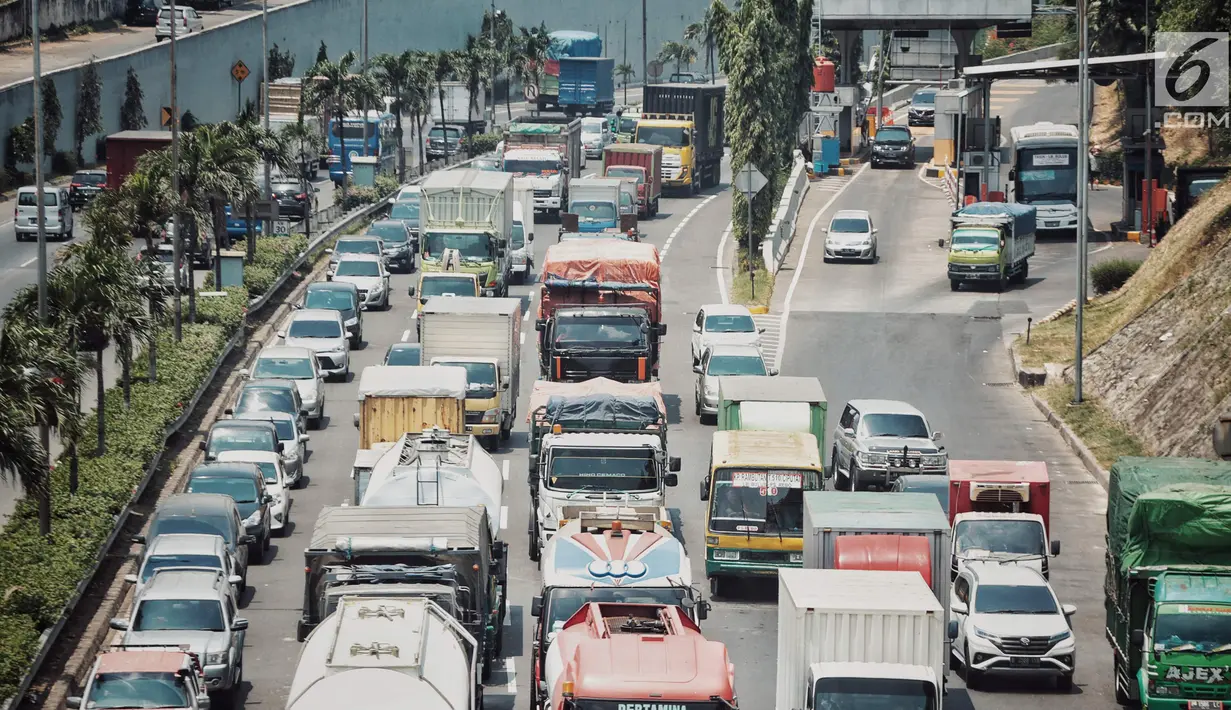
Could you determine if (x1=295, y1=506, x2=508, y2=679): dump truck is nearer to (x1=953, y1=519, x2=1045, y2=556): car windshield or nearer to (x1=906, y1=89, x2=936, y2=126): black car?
(x1=953, y1=519, x2=1045, y2=556): car windshield

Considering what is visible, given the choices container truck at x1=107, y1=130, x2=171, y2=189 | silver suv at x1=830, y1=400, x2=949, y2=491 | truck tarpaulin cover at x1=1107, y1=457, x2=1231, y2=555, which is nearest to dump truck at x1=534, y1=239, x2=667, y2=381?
silver suv at x1=830, y1=400, x2=949, y2=491

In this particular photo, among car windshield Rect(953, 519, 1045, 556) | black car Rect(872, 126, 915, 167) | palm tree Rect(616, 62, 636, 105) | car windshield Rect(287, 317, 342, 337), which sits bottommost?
car windshield Rect(953, 519, 1045, 556)

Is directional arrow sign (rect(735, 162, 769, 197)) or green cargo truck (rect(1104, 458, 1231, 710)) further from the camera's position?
directional arrow sign (rect(735, 162, 769, 197))

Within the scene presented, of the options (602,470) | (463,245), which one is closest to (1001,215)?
(463,245)

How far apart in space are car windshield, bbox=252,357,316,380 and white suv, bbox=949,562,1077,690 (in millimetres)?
19112

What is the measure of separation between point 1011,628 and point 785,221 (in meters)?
39.7

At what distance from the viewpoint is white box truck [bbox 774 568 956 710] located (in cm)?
2056

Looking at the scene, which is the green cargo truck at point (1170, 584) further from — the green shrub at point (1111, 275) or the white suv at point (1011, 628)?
the green shrub at point (1111, 275)

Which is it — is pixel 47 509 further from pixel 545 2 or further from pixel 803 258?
pixel 545 2

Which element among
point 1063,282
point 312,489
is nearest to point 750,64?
point 1063,282

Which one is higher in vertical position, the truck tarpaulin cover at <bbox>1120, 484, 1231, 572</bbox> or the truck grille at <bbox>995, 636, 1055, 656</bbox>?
the truck tarpaulin cover at <bbox>1120, 484, 1231, 572</bbox>

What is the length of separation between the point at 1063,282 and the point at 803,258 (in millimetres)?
8874

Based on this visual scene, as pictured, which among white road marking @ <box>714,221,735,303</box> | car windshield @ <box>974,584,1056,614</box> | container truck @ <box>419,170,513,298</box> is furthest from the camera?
white road marking @ <box>714,221,735,303</box>

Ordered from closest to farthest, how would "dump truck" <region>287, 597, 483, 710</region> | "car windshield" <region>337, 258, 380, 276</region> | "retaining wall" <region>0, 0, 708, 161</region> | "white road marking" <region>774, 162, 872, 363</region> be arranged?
"dump truck" <region>287, 597, 483, 710</region> → "white road marking" <region>774, 162, 872, 363</region> → "car windshield" <region>337, 258, 380, 276</region> → "retaining wall" <region>0, 0, 708, 161</region>
